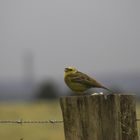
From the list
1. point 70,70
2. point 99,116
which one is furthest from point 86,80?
point 99,116

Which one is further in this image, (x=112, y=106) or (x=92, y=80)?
(x=92, y=80)

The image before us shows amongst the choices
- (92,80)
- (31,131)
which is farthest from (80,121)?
(31,131)

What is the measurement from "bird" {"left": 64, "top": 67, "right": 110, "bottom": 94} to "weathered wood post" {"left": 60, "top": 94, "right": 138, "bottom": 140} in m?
0.80

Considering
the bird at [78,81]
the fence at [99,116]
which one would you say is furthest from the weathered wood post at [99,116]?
the bird at [78,81]

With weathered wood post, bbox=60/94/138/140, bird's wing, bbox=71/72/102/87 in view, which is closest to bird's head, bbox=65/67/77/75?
bird's wing, bbox=71/72/102/87

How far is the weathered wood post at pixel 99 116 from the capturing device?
7355 millimetres

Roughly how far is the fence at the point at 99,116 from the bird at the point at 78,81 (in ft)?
2.62

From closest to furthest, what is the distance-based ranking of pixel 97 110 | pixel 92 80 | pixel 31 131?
pixel 97 110
pixel 92 80
pixel 31 131

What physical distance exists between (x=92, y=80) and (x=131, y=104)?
2.85 feet

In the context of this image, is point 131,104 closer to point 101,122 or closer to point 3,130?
point 101,122

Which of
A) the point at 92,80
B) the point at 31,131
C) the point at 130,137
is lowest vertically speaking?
Result: the point at 31,131

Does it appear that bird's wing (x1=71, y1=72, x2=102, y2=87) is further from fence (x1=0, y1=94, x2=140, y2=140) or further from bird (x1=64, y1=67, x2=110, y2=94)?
fence (x1=0, y1=94, x2=140, y2=140)

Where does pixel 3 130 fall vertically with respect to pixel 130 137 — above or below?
below

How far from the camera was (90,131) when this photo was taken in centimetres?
737
